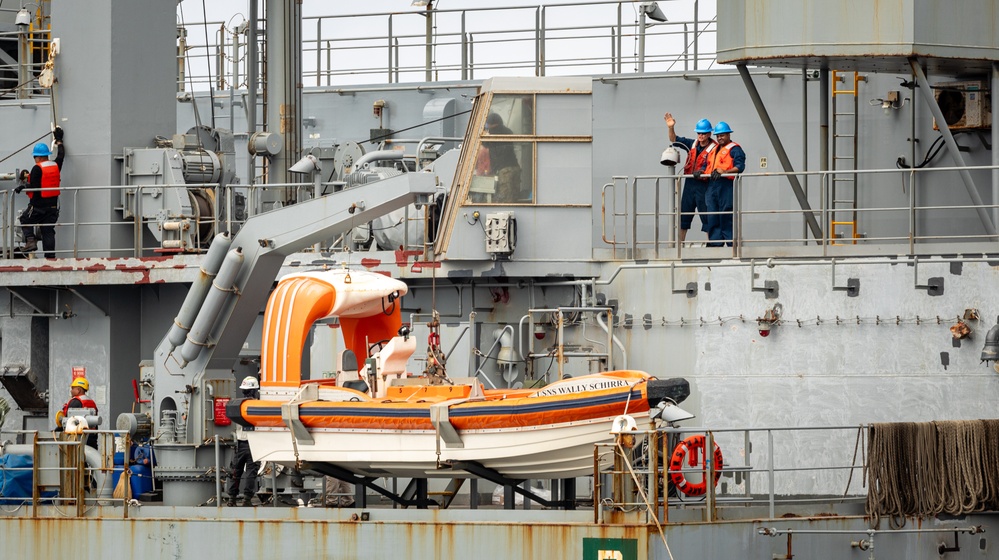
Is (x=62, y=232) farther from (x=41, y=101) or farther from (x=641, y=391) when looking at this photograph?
(x=641, y=391)

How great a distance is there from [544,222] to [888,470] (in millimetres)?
5948

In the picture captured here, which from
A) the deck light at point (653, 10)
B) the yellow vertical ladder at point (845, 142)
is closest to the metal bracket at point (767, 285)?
the yellow vertical ladder at point (845, 142)

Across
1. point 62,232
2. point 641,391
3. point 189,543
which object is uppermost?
point 62,232

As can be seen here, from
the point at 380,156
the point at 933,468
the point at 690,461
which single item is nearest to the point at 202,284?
the point at 380,156

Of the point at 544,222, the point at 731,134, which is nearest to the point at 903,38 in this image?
the point at 731,134

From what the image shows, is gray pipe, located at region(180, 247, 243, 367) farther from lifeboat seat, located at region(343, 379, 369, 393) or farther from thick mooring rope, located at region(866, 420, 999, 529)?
thick mooring rope, located at region(866, 420, 999, 529)

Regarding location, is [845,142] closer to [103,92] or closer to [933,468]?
[933,468]

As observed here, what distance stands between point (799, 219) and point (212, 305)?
7645mm

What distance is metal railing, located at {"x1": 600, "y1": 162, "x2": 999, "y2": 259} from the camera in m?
17.7

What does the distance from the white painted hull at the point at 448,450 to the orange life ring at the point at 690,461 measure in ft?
2.00

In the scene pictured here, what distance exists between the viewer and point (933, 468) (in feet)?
50.4

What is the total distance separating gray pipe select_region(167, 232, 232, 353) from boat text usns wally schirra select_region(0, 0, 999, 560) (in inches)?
0.9

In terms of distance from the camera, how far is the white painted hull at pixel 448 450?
1532cm

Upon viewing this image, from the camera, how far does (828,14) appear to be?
1788 centimetres
